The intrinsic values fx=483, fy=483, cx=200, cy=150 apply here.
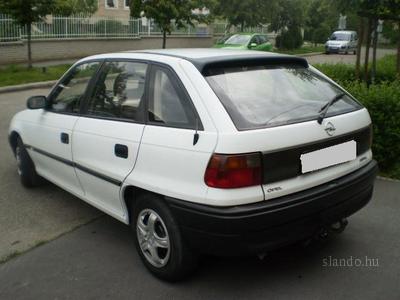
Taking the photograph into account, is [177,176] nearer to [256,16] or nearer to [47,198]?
[47,198]

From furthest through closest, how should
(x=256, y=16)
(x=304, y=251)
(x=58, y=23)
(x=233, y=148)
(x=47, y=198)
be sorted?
(x=256, y=16) → (x=58, y=23) → (x=47, y=198) → (x=304, y=251) → (x=233, y=148)

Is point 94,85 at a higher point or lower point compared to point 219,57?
lower

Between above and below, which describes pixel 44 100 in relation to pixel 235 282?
above

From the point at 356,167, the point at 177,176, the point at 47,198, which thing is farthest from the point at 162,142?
the point at 47,198

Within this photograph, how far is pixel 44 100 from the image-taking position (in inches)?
186

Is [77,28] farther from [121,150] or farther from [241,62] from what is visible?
[241,62]

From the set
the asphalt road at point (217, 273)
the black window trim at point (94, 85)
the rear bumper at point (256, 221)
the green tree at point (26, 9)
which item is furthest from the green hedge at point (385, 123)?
the green tree at point (26, 9)

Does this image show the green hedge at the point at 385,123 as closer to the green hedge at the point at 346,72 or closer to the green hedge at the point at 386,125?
the green hedge at the point at 386,125

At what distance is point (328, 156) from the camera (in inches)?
130

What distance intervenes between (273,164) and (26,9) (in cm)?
1497

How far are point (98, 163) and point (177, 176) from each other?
0.98 metres

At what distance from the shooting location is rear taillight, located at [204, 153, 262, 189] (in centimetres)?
289

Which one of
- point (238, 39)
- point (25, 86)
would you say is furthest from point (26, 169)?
point (238, 39)

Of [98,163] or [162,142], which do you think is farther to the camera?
[98,163]
